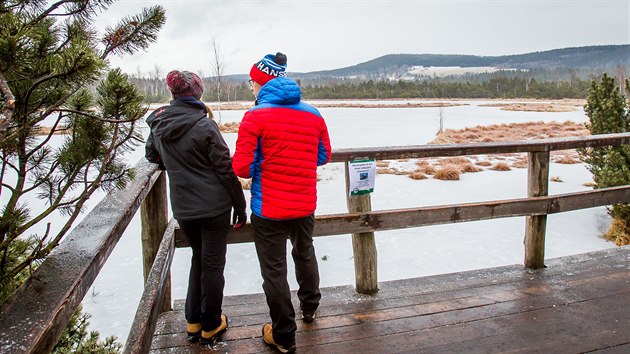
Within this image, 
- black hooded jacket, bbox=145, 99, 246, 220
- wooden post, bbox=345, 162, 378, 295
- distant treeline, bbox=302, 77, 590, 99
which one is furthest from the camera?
distant treeline, bbox=302, 77, 590, 99

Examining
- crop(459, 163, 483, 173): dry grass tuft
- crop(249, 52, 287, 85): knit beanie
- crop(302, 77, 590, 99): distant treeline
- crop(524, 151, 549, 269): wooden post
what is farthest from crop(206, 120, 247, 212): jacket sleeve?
crop(302, 77, 590, 99): distant treeline

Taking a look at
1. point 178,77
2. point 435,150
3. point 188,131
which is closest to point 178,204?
point 188,131

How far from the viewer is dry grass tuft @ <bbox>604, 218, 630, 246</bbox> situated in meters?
7.18

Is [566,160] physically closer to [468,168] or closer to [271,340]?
[468,168]

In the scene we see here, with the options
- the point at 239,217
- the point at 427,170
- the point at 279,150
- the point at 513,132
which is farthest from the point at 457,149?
Result: the point at 513,132

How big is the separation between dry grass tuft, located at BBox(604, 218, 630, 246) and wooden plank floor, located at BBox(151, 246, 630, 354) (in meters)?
4.51

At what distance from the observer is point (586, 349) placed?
2.34 m

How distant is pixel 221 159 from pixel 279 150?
0.91ft

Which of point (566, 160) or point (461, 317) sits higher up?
point (461, 317)

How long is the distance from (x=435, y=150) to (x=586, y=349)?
56.4 inches

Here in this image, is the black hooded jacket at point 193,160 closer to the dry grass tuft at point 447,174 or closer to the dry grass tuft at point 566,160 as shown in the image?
the dry grass tuft at point 447,174

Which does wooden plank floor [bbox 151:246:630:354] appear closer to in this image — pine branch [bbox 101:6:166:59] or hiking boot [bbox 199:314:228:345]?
hiking boot [bbox 199:314:228:345]

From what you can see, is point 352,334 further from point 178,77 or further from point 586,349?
point 178,77

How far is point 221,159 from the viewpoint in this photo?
7.07 feet
